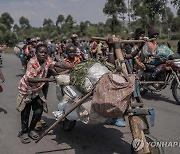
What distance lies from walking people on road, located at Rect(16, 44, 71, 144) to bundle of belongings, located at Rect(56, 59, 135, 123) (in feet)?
1.12

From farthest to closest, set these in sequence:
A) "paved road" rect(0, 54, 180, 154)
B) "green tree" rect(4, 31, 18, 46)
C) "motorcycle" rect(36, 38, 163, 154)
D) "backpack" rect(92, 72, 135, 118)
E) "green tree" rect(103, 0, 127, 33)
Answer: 1. "green tree" rect(4, 31, 18, 46)
2. "green tree" rect(103, 0, 127, 33)
3. "paved road" rect(0, 54, 180, 154)
4. "motorcycle" rect(36, 38, 163, 154)
5. "backpack" rect(92, 72, 135, 118)

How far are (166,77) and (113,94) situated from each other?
3690mm

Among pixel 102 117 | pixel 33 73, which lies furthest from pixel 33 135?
pixel 102 117

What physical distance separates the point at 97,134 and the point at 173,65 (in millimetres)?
2561

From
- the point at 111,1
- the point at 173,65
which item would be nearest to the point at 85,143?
the point at 173,65

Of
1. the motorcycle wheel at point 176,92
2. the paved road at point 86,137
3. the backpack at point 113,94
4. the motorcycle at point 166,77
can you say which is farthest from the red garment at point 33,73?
the motorcycle wheel at point 176,92

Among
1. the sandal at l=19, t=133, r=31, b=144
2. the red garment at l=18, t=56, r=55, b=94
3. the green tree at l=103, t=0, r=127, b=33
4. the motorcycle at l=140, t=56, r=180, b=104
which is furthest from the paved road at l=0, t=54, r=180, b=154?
the green tree at l=103, t=0, r=127, b=33

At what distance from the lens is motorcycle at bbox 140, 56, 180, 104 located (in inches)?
239

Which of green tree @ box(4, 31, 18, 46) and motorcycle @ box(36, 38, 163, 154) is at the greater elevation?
green tree @ box(4, 31, 18, 46)

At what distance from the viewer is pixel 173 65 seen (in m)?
6.07

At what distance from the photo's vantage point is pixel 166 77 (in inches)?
250

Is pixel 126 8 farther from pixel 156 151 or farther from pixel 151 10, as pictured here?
pixel 156 151

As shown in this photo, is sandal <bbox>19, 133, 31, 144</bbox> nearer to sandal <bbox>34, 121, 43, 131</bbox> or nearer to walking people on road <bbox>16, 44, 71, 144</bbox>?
walking people on road <bbox>16, 44, 71, 144</bbox>

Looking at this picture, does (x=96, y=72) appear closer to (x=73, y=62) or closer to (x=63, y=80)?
(x=63, y=80)
